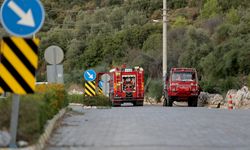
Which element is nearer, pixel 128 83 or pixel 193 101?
pixel 193 101

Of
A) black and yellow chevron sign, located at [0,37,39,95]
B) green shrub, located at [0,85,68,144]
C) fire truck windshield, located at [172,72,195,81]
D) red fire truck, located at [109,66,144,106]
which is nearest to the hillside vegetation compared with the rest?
fire truck windshield, located at [172,72,195,81]

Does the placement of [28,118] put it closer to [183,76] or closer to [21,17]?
[21,17]

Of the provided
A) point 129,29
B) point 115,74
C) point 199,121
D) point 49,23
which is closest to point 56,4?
point 49,23

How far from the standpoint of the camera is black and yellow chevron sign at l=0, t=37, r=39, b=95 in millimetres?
10648

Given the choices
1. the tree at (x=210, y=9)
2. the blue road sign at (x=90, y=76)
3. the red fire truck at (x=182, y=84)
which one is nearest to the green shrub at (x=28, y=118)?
the blue road sign at (x=90, y=76)

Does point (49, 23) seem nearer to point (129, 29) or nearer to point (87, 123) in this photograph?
point (129, 29)

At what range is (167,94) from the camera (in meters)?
42.2

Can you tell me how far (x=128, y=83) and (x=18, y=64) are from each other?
3676 cm

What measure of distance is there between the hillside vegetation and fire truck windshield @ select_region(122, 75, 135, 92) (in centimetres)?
584

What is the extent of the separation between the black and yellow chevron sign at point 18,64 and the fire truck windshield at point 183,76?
30.7 m

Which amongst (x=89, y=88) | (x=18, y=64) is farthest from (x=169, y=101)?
(x=18, y=64)

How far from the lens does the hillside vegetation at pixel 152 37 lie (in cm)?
4719

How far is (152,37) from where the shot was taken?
2995 inches

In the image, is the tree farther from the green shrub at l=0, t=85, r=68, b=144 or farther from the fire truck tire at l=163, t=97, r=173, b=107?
the green shrub at l=0, t=85, r=68, b=144
